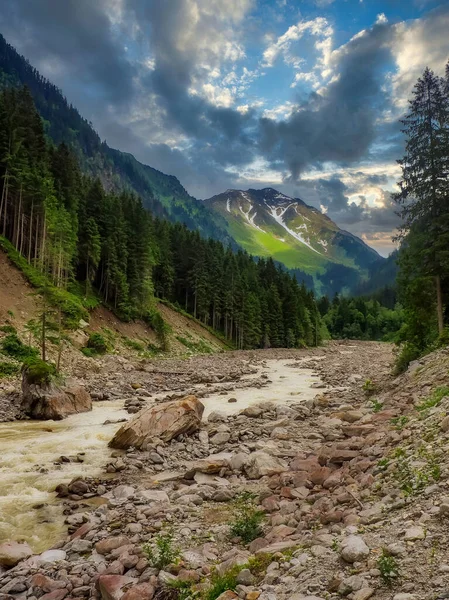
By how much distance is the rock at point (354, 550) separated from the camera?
16.8 feet

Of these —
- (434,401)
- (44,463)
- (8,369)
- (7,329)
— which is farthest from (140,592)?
(7,329)

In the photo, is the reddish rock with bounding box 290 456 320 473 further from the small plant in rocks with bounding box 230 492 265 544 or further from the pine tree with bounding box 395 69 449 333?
the pine tree with bounding box 395 69 449 333

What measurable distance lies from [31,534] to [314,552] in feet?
21.1

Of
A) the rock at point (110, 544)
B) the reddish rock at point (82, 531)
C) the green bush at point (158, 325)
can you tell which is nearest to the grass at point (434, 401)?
the rock at point (110, 544)

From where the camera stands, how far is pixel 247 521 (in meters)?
7.67

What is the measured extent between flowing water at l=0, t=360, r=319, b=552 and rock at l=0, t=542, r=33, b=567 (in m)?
0.32

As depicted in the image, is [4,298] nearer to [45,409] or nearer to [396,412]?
[45,409]

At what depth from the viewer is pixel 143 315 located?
62250 millimetres

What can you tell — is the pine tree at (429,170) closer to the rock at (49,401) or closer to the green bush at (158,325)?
the rock at (49,401)

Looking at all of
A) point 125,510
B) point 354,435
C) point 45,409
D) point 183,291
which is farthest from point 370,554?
point 183,291

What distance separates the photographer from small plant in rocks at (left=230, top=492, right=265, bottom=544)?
735cm

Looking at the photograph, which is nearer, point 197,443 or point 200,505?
point 200,505

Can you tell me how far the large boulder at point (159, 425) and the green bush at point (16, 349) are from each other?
17759mm

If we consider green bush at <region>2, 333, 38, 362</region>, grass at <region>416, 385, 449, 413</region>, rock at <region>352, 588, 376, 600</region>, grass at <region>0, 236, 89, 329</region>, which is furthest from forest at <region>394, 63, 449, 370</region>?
grass at <region>0, 236, 89, 329</region>
